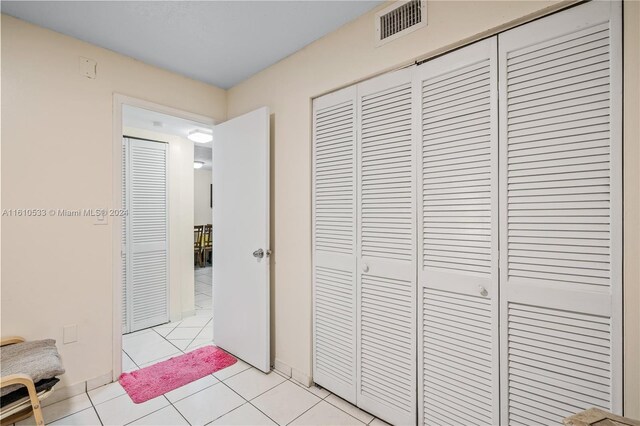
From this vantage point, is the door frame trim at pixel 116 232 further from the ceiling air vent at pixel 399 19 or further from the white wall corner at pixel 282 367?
the ceiling air vent at pixel 399 19

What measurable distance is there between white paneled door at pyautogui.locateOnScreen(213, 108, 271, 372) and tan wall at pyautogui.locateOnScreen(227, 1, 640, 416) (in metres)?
0.13

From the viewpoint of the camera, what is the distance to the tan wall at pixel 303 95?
1562 millimetres

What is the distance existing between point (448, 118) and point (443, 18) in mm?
520

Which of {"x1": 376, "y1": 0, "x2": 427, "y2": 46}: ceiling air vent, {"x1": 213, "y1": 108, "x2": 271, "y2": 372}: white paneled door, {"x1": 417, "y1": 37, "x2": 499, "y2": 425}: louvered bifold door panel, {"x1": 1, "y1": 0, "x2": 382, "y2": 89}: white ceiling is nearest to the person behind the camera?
{"x1": 417, "y1": 37, "x2": 499, "y2": 425}: louvered bifold door panel

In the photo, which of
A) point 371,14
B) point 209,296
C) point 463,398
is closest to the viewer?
point 463,398

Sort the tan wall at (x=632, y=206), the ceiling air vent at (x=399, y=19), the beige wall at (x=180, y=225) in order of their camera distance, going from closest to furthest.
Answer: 1. the tan wall at (x=632, y=206)
2. the ceiling air vent at (x=399, y=19)
3. the beige wall at (x=180, y=225)

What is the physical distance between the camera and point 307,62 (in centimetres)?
224

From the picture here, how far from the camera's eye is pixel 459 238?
1.55 m

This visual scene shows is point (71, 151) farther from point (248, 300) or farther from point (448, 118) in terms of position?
point (448, 118)

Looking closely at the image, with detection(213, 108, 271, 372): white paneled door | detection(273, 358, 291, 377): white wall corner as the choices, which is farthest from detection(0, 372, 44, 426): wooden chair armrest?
detection(273, 358, 291, 377): white wall corner

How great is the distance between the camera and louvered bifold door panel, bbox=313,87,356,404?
2.01 m

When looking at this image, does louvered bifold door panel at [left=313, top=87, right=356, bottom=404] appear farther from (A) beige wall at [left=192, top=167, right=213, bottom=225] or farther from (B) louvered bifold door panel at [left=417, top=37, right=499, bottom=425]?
(A) beige wall at [left=192, top=167, right=213, bottom=225]

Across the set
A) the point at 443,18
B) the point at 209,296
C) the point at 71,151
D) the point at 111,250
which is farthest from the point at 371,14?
the point at 209,296

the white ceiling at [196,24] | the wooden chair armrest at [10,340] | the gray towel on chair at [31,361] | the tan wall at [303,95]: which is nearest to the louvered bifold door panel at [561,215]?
the tan wall at [303,95]
